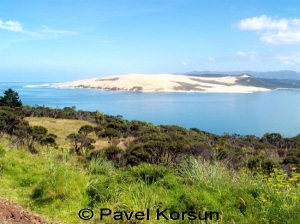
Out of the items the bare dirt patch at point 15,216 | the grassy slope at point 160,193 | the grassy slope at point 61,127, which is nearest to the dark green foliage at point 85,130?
the grassy slope at point 61,127

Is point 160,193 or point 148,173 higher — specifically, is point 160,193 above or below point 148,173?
below

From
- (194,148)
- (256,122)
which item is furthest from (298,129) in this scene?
(194,148)

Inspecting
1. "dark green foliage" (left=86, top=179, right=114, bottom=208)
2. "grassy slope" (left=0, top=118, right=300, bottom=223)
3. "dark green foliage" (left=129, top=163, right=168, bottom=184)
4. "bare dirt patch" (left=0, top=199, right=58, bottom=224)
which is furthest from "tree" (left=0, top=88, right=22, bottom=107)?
"bare dirt patch" (left=0, top=199, right=58, bottom=224)

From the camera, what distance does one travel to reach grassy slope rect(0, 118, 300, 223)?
4.70 m

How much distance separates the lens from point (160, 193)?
5512 millimetres

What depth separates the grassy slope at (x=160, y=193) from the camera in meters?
4.70

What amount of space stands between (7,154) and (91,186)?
3.42 meters

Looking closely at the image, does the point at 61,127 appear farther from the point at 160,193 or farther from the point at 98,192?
the point at 160,193

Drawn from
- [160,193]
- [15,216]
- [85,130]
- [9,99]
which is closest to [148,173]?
[160,193]

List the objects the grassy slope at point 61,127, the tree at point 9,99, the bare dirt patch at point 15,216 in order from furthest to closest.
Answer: the tree at point 9,99 < the grassy slope at point 61,127 < the bare dirt patch at point 15,216

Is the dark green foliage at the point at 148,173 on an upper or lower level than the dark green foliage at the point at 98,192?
upper

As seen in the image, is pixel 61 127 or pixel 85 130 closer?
pixel 85 130

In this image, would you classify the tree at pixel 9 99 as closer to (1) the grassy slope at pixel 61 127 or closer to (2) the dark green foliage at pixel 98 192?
(1) the grassy slope at pixel 61 127

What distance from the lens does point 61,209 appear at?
5.15 meters
